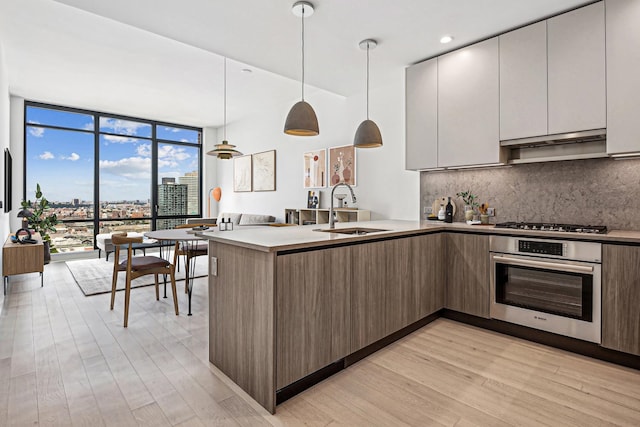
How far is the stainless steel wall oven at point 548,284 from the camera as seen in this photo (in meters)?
2.38

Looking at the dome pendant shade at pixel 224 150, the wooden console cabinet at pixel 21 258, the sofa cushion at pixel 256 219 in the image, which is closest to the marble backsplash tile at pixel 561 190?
the dome pendant shade at pixel 224 150

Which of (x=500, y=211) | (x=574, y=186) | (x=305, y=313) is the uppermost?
(x=574, y=186)

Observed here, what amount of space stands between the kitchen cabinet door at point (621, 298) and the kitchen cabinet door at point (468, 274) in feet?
2.55

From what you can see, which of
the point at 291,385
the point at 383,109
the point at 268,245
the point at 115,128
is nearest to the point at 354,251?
the point at 268,245

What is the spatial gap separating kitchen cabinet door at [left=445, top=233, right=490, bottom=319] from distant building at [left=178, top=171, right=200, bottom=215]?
6.79 metres

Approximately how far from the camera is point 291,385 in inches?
75.9

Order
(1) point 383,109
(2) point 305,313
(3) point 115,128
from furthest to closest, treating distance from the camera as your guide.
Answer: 1. (3) point 115,128
2. (1) point 383,109
3. (2) point 305,313

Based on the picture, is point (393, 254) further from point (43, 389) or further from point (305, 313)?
point (43, 389)

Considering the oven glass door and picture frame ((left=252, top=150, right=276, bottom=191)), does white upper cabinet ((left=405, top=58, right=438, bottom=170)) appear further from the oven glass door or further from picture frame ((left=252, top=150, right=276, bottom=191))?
picture frame ((left=252, top=150, right=276, bottom=191))

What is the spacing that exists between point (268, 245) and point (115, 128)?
7000 millimetres

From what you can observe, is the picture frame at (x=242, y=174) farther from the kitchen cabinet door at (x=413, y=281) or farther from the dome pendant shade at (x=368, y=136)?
the kitchen cabinet door at (x=413, y=281)

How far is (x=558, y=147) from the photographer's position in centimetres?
297

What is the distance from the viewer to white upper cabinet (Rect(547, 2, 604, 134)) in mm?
2498

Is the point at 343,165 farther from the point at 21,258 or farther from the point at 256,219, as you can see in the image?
the point at 21,258
